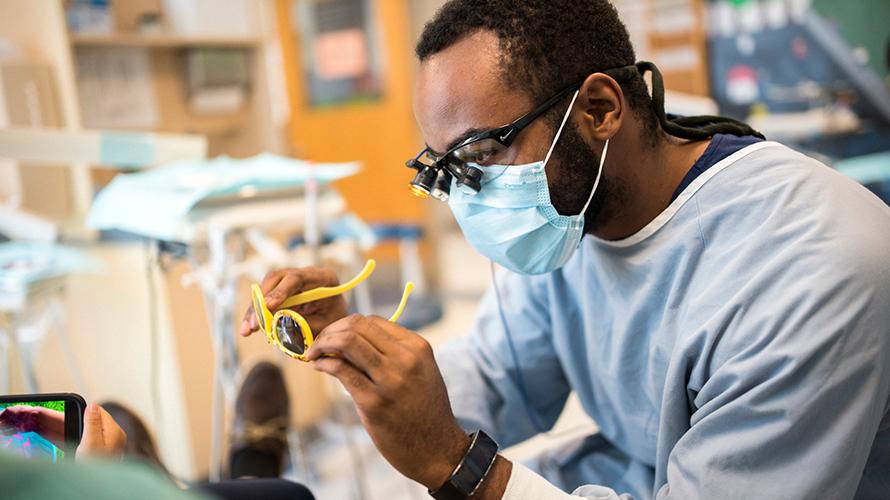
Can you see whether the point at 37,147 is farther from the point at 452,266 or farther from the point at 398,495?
the point at 452,266

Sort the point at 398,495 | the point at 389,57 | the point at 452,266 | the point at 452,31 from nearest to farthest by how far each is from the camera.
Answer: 1. the point at 452,31
2. the point at 398,495
3. the point at 389,57
4. the point at 452,266

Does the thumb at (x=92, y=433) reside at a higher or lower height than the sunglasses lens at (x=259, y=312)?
lower

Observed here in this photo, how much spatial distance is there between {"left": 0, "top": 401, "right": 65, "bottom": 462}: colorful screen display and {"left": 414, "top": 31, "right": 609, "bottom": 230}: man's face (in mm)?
545

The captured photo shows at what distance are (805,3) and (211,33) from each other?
3.20 meters

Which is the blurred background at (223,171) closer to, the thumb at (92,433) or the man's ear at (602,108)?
the man's ear at (602,108)

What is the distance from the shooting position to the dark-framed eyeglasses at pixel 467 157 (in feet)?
3.10

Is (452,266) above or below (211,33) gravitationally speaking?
below

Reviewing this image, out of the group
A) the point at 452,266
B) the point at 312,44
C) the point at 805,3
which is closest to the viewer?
the point at 805,3

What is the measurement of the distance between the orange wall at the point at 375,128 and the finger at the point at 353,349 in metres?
3.84

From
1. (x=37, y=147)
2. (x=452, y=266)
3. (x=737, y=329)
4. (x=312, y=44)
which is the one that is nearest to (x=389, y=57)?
(x=312, y=44)

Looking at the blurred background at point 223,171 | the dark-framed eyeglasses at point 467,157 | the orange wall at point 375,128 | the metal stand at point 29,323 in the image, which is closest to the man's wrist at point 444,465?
the dark-framed eyeglasses at point 467,157

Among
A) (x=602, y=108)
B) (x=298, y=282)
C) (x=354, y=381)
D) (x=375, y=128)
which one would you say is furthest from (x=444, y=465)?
(x=375, y=128)

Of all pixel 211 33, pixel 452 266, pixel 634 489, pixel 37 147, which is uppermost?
pixel 211 33

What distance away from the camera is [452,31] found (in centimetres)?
96
